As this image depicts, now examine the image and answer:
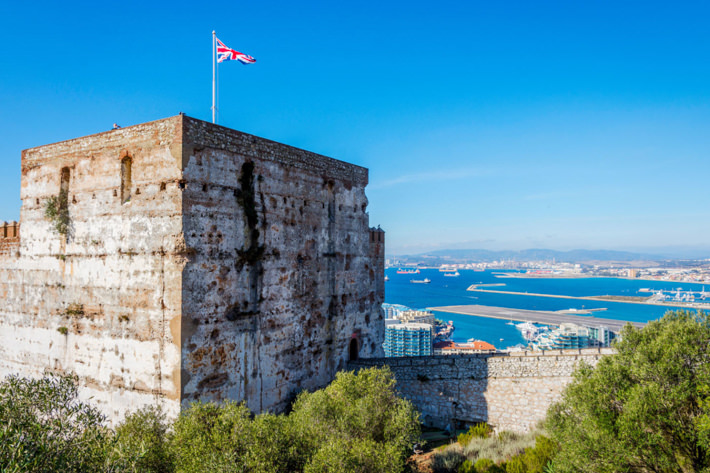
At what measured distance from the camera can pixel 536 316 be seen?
98.3m

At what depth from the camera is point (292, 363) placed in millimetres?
15727

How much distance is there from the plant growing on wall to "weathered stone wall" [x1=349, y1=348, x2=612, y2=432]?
11900mm

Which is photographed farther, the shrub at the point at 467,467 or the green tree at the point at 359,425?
the shrub at the point at 467,467

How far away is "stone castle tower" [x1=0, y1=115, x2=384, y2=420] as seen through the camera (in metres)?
12.2

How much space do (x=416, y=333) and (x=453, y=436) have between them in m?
31.5

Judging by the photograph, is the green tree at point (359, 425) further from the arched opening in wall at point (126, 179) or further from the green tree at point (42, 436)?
the arched opening in wall at point (126, 179)

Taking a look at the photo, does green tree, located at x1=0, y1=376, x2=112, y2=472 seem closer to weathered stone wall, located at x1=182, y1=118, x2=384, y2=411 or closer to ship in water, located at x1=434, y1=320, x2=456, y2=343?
weathered stone wall, located at x1=182, y1=118, x2=384, y2=411

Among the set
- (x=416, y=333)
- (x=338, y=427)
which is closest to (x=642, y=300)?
(x=416, y=333)

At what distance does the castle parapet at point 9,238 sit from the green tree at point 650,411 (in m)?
18.0

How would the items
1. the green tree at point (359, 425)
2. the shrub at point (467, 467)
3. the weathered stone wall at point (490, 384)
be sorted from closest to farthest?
the green tree at point (359, 425) < the shrub at point (467, 467) < the weathered stone wall at point (490, 384)

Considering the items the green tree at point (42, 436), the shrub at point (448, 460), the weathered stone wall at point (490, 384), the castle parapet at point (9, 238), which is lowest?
the shrub at point (448, 460)

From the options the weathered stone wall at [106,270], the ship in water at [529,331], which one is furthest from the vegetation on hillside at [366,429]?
the ship in water at [529,331]

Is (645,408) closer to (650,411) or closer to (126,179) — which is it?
(650,411)

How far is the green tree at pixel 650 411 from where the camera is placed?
9.85m
